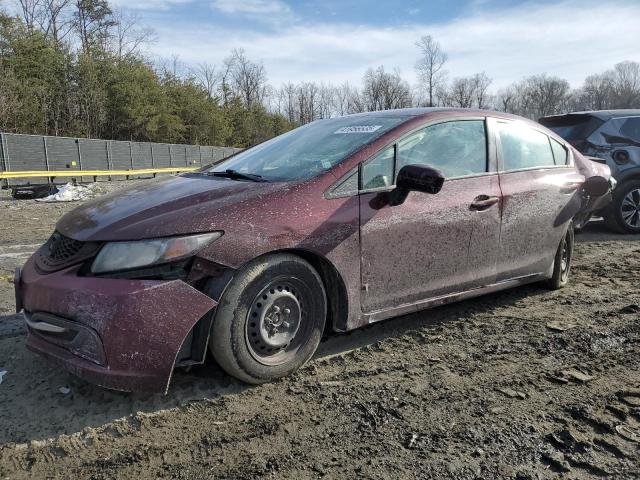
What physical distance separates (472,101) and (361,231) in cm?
8468

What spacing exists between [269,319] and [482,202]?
182 centimetres

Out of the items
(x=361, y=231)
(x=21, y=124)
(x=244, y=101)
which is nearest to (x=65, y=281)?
(x=361, y=231)

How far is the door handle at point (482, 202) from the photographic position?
3.56 m

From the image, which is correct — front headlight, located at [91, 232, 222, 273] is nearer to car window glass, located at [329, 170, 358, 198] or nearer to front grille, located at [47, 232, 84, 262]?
front grille, located at [47, 232, 84, 262]

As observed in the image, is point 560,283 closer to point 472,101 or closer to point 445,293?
point 445,293

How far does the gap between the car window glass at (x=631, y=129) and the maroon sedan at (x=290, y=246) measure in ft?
13.8

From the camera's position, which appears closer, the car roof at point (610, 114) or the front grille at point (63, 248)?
the front grille at point (63, 248)

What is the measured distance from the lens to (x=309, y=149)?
3.51 meters

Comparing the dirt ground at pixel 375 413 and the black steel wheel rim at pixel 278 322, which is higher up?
the black steel wheel rim at pixel 278 322

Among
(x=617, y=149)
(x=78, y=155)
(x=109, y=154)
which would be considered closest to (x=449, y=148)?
(x=617, y=149)

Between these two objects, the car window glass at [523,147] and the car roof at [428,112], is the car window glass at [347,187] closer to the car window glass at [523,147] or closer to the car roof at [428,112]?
the car roof at [428,112]

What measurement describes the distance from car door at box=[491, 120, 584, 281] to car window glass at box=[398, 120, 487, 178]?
210mm

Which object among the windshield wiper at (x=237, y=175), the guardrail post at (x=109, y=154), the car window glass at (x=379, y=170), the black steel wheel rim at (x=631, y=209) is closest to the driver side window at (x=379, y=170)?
the car window glass at (x=379, y=170)

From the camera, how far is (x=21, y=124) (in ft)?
95.2
